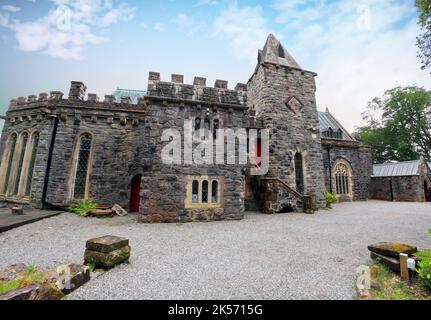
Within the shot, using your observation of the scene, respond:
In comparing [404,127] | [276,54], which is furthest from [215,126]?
[404,127]

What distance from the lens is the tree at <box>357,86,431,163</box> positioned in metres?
24.5

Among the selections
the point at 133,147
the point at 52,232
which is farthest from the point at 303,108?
the point at 52,232

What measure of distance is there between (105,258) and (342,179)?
65.0 ft

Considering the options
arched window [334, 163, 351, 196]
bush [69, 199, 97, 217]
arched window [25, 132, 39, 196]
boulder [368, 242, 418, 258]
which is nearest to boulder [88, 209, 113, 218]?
bush [69, 199, 97, 217]

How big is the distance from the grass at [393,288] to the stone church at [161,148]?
6.11 meters

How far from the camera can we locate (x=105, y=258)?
3871 millimetres

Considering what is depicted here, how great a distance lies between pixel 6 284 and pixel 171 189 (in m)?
5.82

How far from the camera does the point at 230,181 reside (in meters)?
9.53

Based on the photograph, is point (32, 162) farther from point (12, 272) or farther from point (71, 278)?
point (71, 278)

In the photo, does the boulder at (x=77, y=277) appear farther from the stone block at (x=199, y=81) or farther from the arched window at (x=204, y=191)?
the stone block at (x=199, y=81)

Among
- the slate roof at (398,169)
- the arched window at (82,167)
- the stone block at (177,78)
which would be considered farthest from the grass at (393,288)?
the slate roof at (398,169)

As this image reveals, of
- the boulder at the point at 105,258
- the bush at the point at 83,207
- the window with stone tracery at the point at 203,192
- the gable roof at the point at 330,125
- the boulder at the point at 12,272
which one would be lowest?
the boulder at the point at 12,272

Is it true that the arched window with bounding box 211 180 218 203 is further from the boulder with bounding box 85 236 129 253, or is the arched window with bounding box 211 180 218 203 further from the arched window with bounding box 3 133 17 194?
the arched window with bounding box 3 133 17 194

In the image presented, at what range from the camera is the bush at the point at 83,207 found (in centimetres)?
1003
